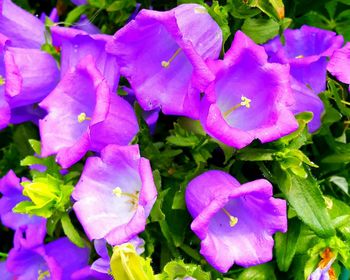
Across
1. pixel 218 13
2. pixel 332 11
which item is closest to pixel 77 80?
pixel 218 13

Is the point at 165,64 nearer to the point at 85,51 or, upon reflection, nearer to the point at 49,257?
the point at 85,51

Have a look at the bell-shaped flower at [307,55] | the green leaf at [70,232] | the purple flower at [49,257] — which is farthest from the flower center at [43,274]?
the bell-shaped flower at [307,55]

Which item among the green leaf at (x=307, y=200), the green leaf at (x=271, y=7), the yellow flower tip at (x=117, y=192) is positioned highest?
the green leaf at (x=271, y=7)

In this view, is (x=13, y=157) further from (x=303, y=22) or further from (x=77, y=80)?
(x=303, y=22)

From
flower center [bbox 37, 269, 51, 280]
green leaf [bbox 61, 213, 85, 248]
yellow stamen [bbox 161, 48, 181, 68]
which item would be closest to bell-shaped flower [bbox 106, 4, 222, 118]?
yellow stamen [bbox 161, 48, 181, 68]

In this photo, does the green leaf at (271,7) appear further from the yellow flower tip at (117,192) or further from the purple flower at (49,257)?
the purple flower at (49,257)

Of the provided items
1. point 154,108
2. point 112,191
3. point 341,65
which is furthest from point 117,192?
point 341,65

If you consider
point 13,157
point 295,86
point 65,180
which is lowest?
point 13,157
